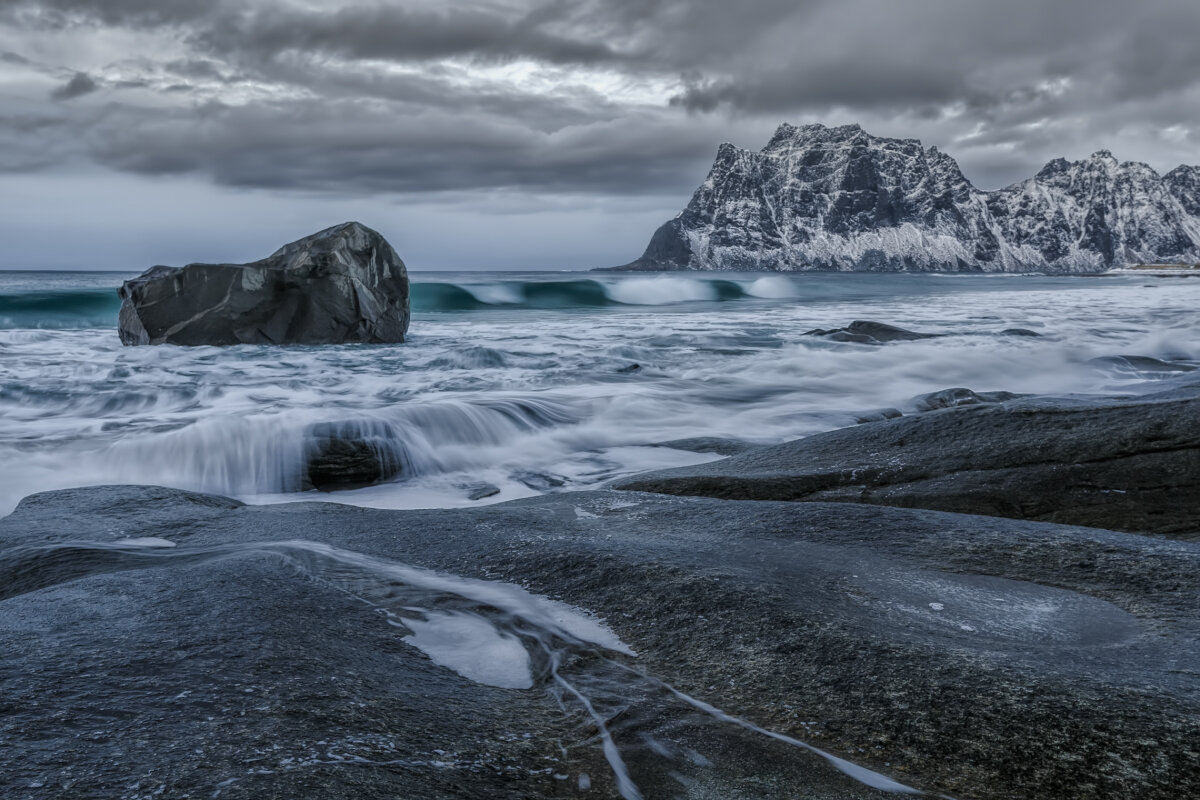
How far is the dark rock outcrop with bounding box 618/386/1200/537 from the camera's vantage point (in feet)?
12.0

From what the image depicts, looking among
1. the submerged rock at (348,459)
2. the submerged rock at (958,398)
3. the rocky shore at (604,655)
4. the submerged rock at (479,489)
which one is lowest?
the submerged rock at (479,489)

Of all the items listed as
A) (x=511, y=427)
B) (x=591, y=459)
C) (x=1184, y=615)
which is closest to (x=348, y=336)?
(x=511, y=427)

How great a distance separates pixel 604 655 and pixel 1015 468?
9.01ft

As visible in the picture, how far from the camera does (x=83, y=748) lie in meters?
1.27

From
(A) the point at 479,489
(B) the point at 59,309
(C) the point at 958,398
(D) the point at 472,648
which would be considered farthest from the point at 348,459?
(B) the point at 59,309

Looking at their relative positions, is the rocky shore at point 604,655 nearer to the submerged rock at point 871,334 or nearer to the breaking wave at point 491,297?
the submerged rock at point 871,334

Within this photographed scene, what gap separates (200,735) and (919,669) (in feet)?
4.16

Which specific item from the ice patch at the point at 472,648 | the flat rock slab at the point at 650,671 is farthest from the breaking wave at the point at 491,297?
the ice patch at the point at 472,648

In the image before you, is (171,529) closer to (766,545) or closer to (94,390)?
(766,545)

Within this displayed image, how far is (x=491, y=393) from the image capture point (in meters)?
8.62

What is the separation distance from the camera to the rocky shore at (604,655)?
1.34m

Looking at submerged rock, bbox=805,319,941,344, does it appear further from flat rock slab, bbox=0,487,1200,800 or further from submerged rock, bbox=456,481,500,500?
Answer: flat rock slab, bbox=0,487,1200,800

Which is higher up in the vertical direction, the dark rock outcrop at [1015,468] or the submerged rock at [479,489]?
the dark rock outcrop at [1015,468]

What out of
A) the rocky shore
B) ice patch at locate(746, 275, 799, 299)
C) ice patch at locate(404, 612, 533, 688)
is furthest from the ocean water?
ice patch at locate(746, 275, 799, 299)
